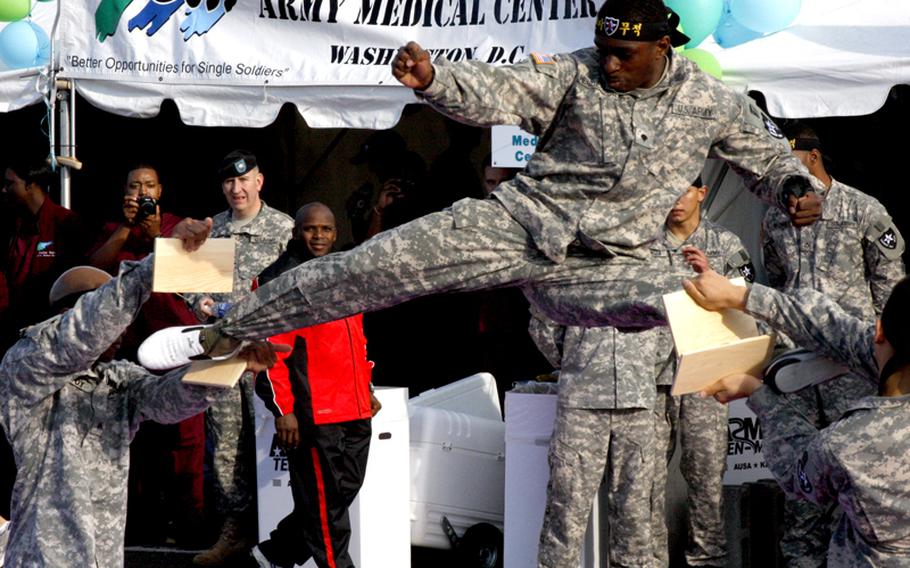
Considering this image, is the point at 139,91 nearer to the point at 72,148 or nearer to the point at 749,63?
the point at 72,148

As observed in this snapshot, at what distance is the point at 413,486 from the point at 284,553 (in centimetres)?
102

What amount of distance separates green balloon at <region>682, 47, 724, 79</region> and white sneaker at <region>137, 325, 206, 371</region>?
3.20 m

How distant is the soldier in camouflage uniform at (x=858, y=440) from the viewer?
13.9 ft

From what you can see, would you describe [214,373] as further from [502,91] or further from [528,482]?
[528,482]

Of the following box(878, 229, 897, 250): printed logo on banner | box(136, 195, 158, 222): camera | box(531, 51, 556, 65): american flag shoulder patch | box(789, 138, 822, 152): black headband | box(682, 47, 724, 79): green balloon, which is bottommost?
box(878, 229, 897, 250): printed logo on banner

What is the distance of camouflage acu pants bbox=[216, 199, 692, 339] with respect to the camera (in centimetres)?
511

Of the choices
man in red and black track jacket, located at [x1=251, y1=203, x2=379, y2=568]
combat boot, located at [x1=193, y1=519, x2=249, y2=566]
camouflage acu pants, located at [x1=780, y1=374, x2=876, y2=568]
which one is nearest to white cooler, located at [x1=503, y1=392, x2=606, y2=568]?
man in red and black track jacket, located at [x1=251, y1=203, x2=379, y2=568]

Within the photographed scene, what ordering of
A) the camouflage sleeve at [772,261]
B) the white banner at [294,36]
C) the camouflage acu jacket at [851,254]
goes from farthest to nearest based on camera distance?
the white banner at [294,36]
the camouflage sleeve at [772,261]
the camouflage acu jacket at [851,254]

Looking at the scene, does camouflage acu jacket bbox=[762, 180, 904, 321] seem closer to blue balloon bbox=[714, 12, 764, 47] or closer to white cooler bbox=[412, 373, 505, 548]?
blue balloon bbox=[714, 12, 764, 47]

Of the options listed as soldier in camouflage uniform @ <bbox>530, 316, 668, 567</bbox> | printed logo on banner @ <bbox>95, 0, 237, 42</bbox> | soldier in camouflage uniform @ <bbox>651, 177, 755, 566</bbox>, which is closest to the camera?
soldier in camouflage uniform @ <bbox>530, 316, 668, 567</bbox>

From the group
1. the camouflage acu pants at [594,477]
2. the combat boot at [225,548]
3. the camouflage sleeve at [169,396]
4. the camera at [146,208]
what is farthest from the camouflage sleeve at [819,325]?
the combat boot at [225,548]

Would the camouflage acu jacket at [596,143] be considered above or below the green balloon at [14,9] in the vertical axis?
below

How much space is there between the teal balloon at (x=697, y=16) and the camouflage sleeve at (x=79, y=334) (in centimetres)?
354

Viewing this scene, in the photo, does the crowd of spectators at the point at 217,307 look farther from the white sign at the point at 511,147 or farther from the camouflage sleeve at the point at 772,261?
the camouflage sleeve at the point at 772,261
